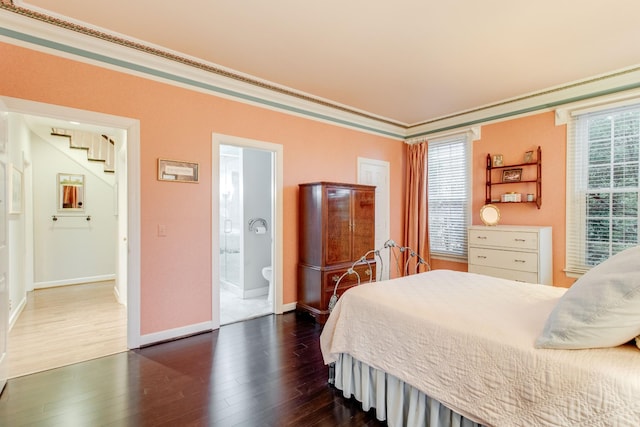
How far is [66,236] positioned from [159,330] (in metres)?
3.86

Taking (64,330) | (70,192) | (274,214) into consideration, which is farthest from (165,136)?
(70,192)

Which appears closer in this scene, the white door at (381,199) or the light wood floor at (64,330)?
the light wood floor at (64,330)

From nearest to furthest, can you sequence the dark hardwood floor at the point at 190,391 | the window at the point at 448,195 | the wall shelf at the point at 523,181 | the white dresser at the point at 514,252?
the dark hardwood floor at the point at 190,391 < the white dresser at the point at 514,252 < the wall shelf at the point at 523,181 < the window at the point at 448,195

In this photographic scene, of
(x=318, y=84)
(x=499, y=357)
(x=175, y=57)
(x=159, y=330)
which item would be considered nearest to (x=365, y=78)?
(x=318, y=84)

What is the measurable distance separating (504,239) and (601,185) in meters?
1.13

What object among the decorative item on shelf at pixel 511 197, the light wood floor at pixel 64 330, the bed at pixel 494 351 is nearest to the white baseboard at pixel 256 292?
the light wood floor at pixel 64 330

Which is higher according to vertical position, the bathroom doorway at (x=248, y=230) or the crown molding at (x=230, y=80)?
the crown molding at (x=230, y=80)

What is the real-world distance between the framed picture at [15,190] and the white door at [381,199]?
4.32 meters

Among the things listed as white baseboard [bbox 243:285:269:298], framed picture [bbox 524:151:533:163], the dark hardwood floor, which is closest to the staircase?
white baseboard [bbox 243:285:269:298]

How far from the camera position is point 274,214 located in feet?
12.9

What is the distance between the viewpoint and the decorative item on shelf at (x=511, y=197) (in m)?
4.07

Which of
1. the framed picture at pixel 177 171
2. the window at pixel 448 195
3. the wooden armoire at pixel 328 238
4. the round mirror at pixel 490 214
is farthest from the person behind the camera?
the window at pixel 448 195

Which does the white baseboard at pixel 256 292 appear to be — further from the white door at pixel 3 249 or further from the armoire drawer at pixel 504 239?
the armoire drawer at pixel 504 239

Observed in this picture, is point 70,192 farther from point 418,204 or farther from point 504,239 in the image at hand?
point 504,239
